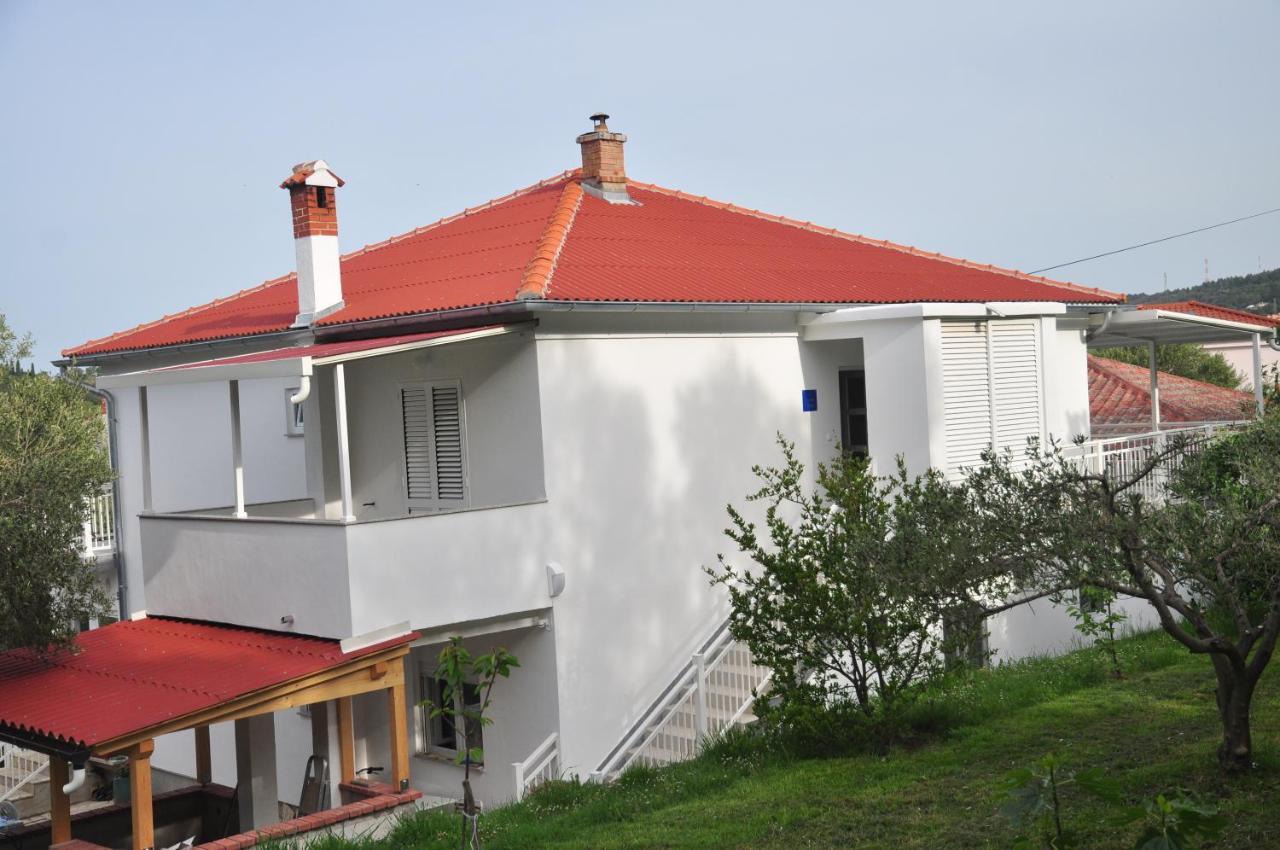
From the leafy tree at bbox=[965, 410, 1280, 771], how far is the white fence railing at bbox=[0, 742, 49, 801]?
1617cm

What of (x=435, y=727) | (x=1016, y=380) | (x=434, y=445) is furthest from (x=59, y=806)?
(x=1016, y=380)

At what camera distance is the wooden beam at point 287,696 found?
36.8 feet

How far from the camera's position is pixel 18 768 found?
66.6 ft

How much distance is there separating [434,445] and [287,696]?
3961mm

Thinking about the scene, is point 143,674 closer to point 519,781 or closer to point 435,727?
point 519,781

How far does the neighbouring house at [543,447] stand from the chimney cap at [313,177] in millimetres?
48

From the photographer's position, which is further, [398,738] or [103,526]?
[103,526]

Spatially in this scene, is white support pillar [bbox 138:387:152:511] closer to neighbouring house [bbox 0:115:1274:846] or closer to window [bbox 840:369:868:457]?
neighbouring house [bbox 0:115:1274:846]

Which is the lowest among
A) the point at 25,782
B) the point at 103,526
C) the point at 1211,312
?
the point at 25,782

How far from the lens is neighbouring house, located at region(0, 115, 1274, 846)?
43.7 feet

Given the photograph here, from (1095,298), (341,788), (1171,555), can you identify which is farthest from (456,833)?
(1095,298)

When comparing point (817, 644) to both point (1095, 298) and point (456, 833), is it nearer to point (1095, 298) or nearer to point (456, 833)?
point (456, 833)

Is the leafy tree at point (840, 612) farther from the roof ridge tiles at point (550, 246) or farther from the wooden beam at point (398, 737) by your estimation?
the roof ridge tiles at point (550, 246)

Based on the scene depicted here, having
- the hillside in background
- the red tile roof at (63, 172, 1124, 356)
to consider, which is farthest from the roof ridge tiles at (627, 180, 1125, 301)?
the hillside in background
